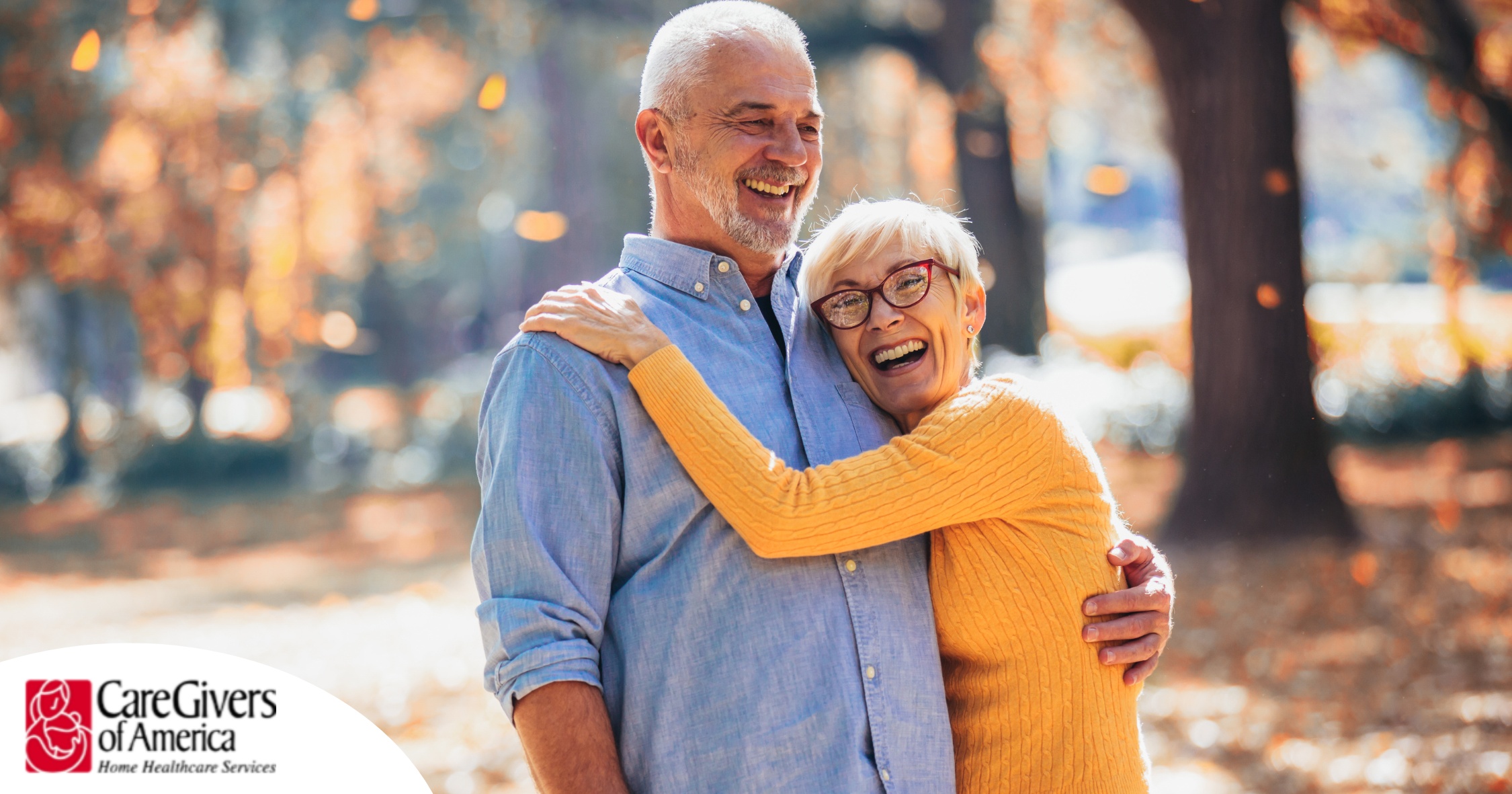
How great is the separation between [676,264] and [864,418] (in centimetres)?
50

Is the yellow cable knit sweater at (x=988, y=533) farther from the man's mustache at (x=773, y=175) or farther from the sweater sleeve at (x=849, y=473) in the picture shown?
the man's mustache at (x=773, y=175)

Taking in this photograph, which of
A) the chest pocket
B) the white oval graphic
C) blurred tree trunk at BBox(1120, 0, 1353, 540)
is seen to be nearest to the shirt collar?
the chest pocket

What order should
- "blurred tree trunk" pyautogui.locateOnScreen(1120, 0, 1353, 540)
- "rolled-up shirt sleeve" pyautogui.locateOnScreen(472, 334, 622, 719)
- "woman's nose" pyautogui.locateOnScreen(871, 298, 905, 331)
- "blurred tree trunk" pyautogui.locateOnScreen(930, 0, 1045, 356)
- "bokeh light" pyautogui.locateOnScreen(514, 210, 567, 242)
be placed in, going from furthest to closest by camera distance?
"bokeh light" pyautogui.locateOnScreen(514, 210, 567, 242) → "blurred tree trunk" pyautogui.locateOnScreen(930, 0, 1045, 356) → "blurred tree trunk" pyautogui.locateOnScreen(1120, 0, 1353, 540) → "woman's nose" pyautogui.locateOnScreen(871, 298, 905, 331) → "rolled-up shirt sleeve" pyautogui.locateOnScreen(472, 334, 622, 719)

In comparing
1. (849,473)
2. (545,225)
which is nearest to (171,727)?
(849,473)

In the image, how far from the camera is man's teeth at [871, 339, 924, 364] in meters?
2.48

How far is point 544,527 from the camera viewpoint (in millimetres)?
2125

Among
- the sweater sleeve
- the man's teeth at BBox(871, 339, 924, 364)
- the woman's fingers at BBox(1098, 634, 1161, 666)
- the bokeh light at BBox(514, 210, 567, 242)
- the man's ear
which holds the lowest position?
the woman's fingers at BBox(1098, 634, 1161, 666)

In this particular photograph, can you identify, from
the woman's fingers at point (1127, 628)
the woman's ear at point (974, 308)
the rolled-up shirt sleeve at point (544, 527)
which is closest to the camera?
the rolled-up shirt sleeve at point (544, 527)

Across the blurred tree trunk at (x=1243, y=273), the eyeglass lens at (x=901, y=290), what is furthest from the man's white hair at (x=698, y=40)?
the blurred tree trunk at (x=1243, y=273)

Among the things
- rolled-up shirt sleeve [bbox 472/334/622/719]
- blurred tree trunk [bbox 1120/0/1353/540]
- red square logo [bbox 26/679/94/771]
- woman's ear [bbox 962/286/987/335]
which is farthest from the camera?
blurred tree trunk [bbox 1120/0/1353/540]

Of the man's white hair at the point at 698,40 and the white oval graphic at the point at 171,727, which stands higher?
the man's white hair at the point at 698,40

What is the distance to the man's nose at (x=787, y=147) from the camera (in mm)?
2488

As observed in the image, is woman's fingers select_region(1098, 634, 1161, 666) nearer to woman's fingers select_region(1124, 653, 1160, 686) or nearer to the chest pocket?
woman's fingers select_region(1124, 653, 1160, 686)

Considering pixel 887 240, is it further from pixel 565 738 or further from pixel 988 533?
pixel 565 738
